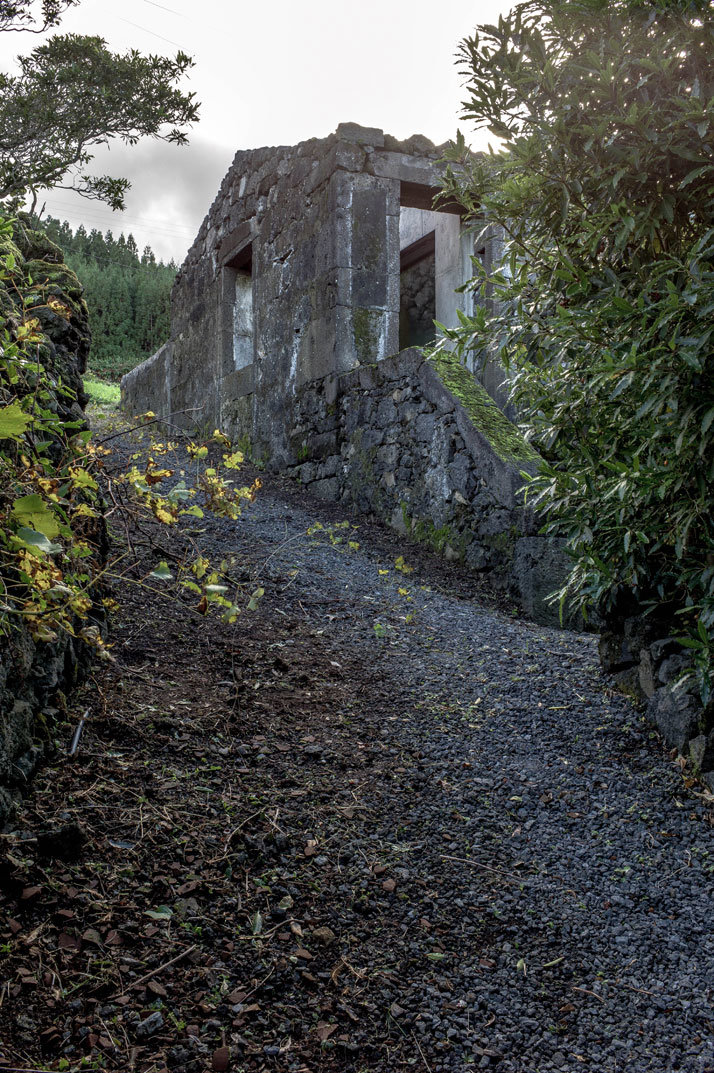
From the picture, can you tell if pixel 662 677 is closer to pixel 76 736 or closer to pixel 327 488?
pixel 76 736

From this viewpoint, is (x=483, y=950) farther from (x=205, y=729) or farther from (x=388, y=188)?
(x=388, y=188)

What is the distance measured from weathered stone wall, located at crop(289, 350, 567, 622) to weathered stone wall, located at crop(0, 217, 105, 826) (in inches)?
110

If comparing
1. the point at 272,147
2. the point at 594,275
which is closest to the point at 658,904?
the point at 594,275

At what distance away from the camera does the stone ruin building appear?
18.3 feet

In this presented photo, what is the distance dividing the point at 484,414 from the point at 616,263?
2.90 meters

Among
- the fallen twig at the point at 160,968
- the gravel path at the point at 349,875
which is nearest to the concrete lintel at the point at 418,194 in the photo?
the gravel path at the point at 349,875

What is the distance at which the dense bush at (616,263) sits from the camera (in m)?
2.34

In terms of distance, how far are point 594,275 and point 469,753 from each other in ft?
6.02

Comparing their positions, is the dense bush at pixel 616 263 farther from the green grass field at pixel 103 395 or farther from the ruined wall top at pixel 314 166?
the green grass field at pixel 103 395

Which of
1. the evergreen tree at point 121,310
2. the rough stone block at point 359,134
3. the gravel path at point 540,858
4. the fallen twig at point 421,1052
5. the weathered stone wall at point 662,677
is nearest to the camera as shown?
the fallen twig at point 421,1052

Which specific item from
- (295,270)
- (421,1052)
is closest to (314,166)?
(295,270)

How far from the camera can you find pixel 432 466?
603 cm

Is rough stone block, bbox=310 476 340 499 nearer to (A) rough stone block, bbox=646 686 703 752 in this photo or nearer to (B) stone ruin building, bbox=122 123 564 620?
(B) stone ruin building, bbox=122 123 564 620

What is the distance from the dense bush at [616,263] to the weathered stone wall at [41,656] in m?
1.71
